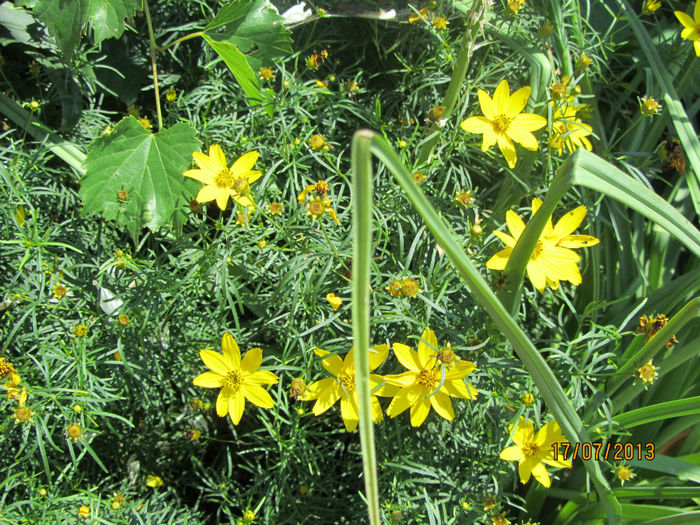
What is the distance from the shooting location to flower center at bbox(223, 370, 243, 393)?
1.10 m

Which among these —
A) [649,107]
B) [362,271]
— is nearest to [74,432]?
[362,271]

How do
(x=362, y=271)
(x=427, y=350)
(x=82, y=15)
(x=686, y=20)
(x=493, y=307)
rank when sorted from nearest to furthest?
(x=362, y=271) < (x=493, y=307) < (x=427, y=350) < (x=82, y=15) < (x=686, y=20)

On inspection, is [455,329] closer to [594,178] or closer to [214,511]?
[594,178]

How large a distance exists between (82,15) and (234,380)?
34.3 inches

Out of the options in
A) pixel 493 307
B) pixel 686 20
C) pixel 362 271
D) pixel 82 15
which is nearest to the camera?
pixel 362 271

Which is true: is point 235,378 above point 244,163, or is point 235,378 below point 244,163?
below

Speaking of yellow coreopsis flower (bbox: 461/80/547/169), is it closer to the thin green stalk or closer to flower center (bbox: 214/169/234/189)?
flower center (bbox: 214/169/234/189)

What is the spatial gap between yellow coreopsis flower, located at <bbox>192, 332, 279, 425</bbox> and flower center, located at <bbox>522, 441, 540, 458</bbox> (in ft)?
1.67

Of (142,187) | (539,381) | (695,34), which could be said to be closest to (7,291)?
(142,187)

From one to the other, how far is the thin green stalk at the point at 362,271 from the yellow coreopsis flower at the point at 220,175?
56 cm

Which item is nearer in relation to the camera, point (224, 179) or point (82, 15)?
point (224, 179)

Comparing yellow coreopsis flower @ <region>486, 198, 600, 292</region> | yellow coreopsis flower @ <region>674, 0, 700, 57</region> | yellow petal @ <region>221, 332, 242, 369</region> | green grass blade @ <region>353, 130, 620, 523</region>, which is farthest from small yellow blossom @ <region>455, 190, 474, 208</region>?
yellow coreopsis flower @ <region>674, 0, 700, 57</region>

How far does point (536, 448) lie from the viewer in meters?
1.14

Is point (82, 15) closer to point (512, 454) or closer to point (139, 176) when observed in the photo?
point (139, 176)
